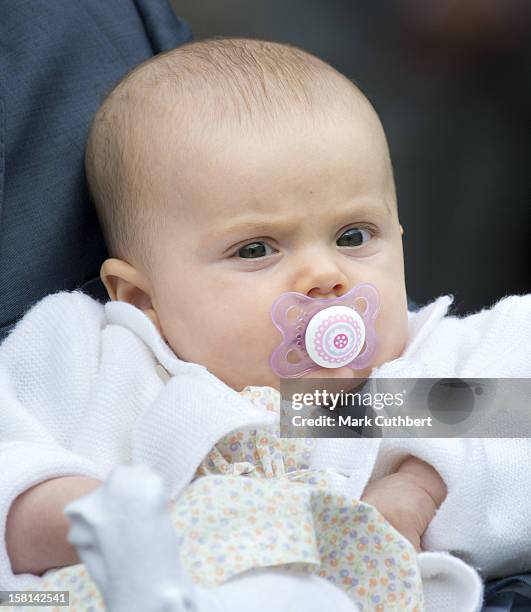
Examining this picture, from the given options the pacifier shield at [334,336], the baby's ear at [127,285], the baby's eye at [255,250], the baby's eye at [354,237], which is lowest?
the pacifier shield at [334,336]

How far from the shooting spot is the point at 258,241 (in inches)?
43.1

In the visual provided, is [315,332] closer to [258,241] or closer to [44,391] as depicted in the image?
[258,241]

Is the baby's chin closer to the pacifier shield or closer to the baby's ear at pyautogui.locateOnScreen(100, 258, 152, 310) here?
the pacifier shield

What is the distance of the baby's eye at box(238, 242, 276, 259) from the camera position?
43.1 inches

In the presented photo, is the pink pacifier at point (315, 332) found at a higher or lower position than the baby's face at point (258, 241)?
lower

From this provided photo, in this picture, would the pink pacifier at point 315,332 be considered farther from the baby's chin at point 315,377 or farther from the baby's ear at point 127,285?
the baby's ear at point 127,285

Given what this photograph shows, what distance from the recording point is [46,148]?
1270 millimetres

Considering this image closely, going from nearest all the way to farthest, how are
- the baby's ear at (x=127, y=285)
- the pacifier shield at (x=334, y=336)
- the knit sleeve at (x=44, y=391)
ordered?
the knit sleeve at (x=44, y=391) → the pacifier shield at (x=334, y=336) → the baby's ear at (x=127, y=285)

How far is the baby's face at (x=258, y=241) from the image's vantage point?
3.51ft

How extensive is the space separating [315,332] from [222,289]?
0.12m

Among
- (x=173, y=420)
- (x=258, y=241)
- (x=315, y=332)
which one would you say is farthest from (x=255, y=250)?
(x=173, y=420)

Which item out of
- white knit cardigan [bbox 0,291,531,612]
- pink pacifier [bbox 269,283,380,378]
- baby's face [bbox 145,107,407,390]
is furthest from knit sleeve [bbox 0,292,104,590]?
pink pacifier [bbox 269,283,380,378]

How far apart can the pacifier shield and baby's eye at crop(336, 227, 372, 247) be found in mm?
101

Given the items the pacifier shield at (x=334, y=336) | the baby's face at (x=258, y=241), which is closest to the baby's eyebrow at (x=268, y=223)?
the baby's face at (x=258, y=241)
